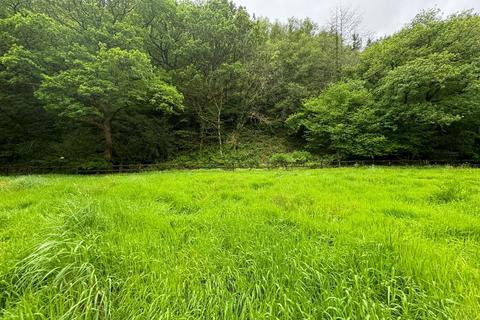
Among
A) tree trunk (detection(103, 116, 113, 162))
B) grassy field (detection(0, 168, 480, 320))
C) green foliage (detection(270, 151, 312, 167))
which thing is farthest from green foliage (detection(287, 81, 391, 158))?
tree trunk (detection(103, 116, 113, 162))

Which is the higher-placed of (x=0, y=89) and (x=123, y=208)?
(x=0, y=89)

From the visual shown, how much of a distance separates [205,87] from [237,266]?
70.8 feet

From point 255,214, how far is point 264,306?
233cm

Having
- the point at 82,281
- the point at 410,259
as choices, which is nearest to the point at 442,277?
the point at 410,259

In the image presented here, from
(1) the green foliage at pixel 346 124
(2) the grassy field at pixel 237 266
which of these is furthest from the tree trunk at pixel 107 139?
(1) the green foliage at pixel 346 124

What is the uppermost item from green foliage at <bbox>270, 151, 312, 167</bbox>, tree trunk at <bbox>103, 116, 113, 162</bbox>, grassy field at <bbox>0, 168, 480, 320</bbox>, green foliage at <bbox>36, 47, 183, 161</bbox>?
green foliage at <bbox>36, 47, 183, 161</bbox>

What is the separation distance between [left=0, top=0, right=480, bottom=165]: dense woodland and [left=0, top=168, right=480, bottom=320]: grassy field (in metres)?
12.3

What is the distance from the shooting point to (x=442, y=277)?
2064 mm

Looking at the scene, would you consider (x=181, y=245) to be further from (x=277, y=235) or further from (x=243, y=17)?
(x=243, y=17)

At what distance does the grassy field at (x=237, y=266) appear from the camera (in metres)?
1.78

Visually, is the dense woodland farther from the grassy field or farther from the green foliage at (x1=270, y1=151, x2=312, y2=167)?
the grassy field

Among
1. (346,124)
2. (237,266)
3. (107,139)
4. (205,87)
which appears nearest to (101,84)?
(107,139)

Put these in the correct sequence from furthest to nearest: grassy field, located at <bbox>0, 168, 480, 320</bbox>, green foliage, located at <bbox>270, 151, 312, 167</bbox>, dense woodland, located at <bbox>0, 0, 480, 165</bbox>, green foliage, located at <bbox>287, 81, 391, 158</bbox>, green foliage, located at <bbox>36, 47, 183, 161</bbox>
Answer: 1. green foliage, located at <bbox>287, 81, 391, 158</bbox>
2. green foliage, located at <bbox>270, 151, 312, 167</bbox>
3. dense woodland, located at <bbox>0, 0, 480, 165</bbox>
4. green foliage, located at <bbox>36, 47, 183, 161</bbox>
5. grassy field, located at <bbox>0, 168, 480, 320</bbox>

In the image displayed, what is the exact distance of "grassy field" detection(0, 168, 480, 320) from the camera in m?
1.78
